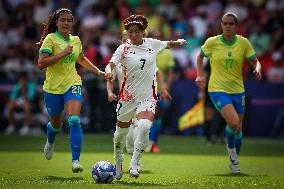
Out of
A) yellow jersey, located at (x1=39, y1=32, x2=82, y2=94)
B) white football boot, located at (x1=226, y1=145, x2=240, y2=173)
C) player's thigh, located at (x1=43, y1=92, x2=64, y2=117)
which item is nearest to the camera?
yellow jersey, located at (x1=39, y1=32, x2=82, y2=94)

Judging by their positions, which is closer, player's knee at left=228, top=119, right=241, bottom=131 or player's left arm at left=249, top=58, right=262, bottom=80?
player's left arm at left=249, top=58, right=262, bottom=80

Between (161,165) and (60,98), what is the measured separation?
265cm

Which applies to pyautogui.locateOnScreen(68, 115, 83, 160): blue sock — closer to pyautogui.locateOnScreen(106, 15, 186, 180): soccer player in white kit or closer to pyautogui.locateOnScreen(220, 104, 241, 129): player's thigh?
pyautogui.locateOnScreen(106, 15, 186, 180): soccer player in white kit

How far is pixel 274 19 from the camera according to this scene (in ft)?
88.8

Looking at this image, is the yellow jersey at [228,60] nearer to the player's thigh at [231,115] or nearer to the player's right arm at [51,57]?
the player's thigh at [231,115]

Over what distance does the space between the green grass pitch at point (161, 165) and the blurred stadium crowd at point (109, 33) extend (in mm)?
2179

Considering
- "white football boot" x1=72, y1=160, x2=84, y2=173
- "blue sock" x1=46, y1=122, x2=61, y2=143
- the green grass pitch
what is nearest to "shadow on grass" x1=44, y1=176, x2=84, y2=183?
the green grass pitch

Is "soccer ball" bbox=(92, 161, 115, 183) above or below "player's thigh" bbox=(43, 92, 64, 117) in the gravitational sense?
below

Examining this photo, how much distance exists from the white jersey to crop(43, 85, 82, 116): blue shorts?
1241mm

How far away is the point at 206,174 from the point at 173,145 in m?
7.47

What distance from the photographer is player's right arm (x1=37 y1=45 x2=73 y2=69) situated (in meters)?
14.1

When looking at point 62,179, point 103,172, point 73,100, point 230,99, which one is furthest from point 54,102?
point 230,99

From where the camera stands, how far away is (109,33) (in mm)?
27547

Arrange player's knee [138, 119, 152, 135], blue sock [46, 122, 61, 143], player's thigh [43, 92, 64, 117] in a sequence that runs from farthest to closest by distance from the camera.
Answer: blue sock [46, 122, 61, 143] < player's thigh [43, 92, 64, 117] < player's knee [138, 119, 152, 135]
